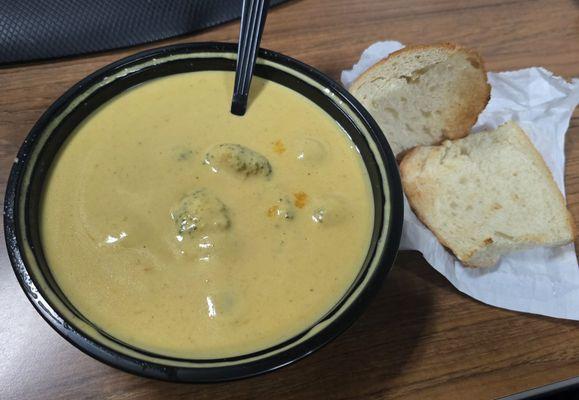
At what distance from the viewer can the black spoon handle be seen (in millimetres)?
1172

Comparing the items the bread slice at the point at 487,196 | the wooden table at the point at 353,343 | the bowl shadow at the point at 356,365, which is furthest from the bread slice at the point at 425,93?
the bowl shadow at the point at 356,365

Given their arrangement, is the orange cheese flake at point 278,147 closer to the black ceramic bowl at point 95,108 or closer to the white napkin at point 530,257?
the black ceramic bowl at point 95,108

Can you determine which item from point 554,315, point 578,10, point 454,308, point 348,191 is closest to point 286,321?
point 348,191

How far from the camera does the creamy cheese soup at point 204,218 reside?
37.3 inches

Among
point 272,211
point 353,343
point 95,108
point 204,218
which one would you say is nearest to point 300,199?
point 272,211

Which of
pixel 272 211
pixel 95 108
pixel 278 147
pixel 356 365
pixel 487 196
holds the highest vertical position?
pixel 95 108

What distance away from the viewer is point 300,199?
1080mm

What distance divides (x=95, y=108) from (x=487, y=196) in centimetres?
93

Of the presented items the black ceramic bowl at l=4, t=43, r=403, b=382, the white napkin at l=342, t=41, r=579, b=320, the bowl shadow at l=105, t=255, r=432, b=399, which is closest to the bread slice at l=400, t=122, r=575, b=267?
the white napkin at l=342, t=41, r=579, b=320

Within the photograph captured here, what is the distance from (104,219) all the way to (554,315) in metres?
0.97

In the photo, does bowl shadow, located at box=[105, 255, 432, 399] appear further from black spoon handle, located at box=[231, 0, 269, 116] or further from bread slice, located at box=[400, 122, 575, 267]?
black spoon handle, located at box=[231, 0, 269, 116]

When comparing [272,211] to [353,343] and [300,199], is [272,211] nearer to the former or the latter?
[300,199]

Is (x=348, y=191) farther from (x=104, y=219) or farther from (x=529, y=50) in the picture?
(x=529, y=50)

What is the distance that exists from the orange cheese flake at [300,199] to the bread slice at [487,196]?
14.4 inches
